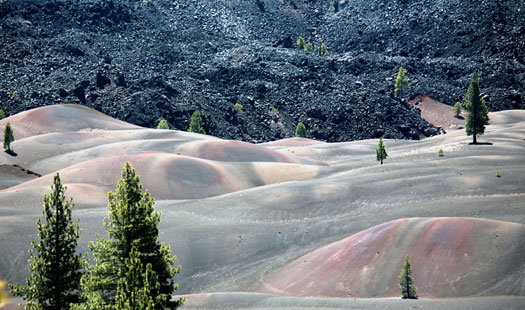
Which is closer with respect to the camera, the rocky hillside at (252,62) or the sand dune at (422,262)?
the sand dune at (422,262)

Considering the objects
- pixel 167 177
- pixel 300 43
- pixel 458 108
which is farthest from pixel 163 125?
pixel 458 108

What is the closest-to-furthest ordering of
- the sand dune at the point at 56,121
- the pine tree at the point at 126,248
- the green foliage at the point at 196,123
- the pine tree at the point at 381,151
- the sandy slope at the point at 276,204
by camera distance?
1. the pine tree at the point at 126,248
2. the sandy slope at the point at 276,204
3. the pine tree at the point at 381,151
4. the sand dune at the point at 56,121
5. the green foliage at the point at 196,123

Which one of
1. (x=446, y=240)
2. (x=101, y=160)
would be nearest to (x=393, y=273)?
(x=446, y=240)

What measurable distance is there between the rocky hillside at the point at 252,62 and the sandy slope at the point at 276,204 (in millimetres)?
43872

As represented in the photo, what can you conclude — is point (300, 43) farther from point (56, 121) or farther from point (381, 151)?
point (381, 151)

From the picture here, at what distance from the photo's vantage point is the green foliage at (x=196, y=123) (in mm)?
114750

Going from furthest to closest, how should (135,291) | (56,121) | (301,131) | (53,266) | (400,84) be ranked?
(400,84), (301,131), (56,121), (53,266), (135,291)

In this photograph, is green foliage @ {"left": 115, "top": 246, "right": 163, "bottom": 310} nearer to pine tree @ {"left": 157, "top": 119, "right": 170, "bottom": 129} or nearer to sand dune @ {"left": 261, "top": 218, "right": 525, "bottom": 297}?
sand dune @ {"left": 261, "top": 218, "right": 525, "bottom": 297}

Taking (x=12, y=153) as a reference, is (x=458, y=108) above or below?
above

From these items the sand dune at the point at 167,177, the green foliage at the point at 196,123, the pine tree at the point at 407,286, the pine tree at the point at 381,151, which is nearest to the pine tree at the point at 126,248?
the pine tree at the point at 407,286

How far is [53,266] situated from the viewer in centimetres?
2000

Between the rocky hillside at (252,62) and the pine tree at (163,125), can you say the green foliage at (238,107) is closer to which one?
the rocky hillside at (252,62)

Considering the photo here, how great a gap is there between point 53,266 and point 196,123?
9613cm

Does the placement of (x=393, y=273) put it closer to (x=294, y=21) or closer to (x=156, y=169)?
(x=156, y=169)
